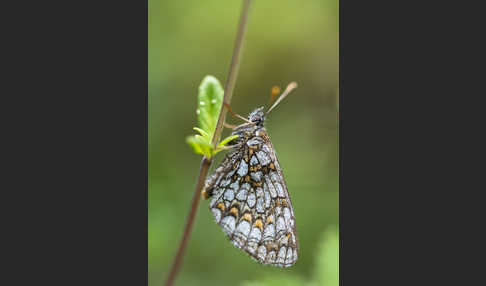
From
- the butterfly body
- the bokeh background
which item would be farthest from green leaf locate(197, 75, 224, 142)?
the bokeh background

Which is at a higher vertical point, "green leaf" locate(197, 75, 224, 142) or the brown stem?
"green leaf" locate(197, 75, 224, 142)

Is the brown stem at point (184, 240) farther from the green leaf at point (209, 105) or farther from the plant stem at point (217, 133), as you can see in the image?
the green leaf at point (209, 105)

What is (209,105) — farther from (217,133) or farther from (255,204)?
(255,204)

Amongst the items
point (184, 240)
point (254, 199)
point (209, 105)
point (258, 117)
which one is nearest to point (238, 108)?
point (258, 117)

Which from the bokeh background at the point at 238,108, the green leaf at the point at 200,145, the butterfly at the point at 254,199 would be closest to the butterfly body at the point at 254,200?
the butterfly at the point at 254,199

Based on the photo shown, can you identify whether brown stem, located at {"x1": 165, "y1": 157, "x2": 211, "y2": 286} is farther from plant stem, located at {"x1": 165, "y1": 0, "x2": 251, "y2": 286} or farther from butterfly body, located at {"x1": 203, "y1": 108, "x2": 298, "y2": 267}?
butterfly body, located at {"x1": 203, "y1": 108, "x2": 298, "y2": 267}
